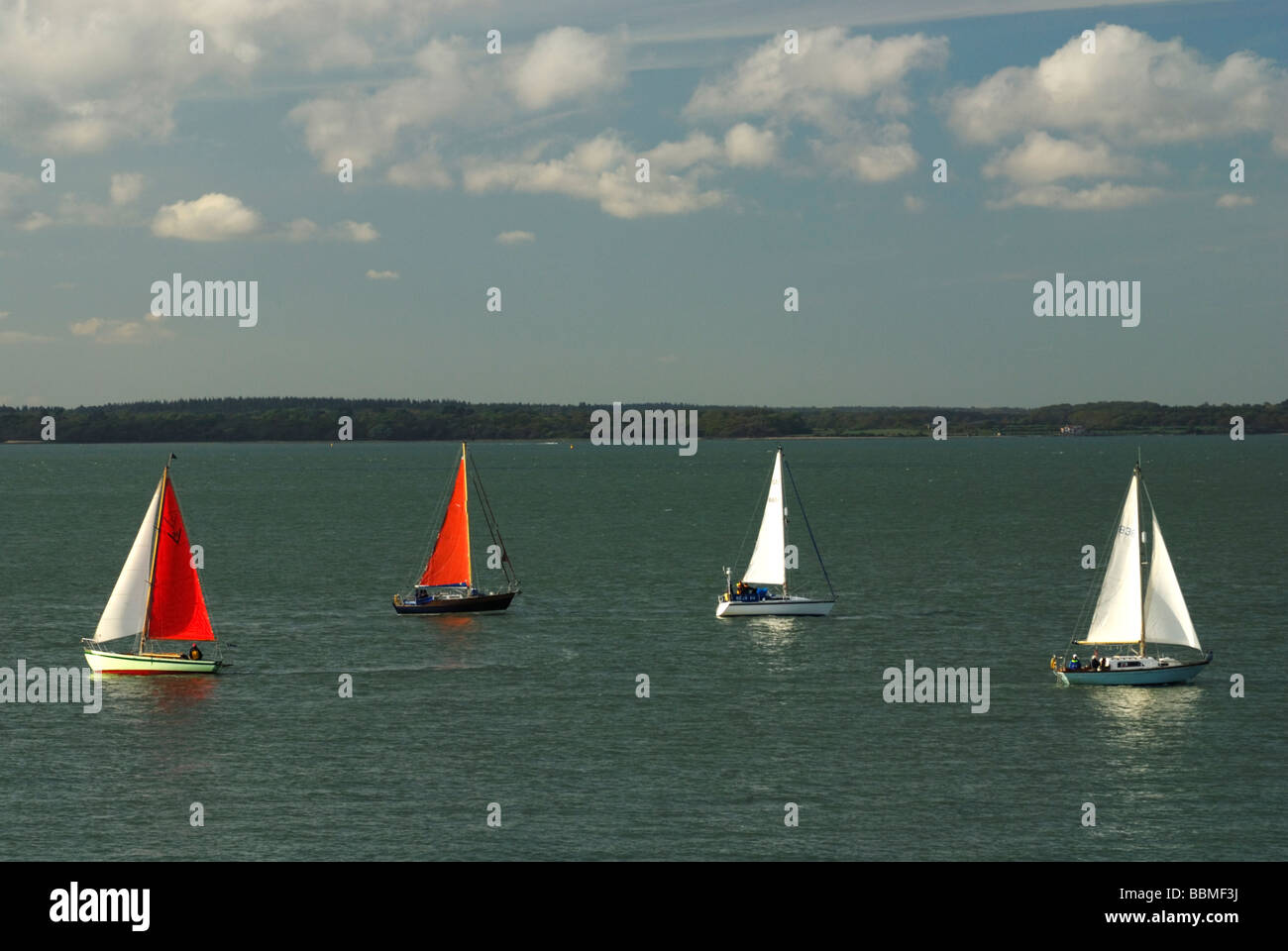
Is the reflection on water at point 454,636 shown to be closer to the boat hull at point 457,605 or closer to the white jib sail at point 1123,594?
the boat hull at point 457,605

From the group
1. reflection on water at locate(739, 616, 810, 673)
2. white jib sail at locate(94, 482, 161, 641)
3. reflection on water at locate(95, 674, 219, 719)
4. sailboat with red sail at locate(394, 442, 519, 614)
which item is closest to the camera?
reflection on water at locate(95, 674, 219, 719)

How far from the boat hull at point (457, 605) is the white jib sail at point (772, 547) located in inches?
690

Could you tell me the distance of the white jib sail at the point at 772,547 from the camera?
10138 centimetres

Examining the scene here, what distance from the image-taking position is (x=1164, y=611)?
74.8 metres

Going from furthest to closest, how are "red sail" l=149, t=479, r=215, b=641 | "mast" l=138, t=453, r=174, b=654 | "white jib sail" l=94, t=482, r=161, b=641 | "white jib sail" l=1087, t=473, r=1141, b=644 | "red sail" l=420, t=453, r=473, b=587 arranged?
1. "red sail" l=420, t=453, r=473, b=587
2. "red sail" l=149, t=479, r=215, b=641
3. "white jib sail" l=94, t=482, r=161, b=641
4. "mast" l=138, t=453, r=174, b=654
5. "white jib sail" l=1087, t=473, r=1141, b=644

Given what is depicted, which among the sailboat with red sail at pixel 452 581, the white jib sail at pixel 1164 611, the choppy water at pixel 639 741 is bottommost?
the choppy water at pixel 639 741

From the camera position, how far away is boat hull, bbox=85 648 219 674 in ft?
257

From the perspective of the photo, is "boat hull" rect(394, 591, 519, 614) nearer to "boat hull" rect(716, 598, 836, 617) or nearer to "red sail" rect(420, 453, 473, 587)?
"red sail" rect(420, 453, 473, 587)

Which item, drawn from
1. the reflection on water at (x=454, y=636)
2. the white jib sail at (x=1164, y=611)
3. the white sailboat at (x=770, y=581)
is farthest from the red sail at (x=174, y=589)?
the white jib sail at (x=1164, y=611)

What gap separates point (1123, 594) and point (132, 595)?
50.5 m

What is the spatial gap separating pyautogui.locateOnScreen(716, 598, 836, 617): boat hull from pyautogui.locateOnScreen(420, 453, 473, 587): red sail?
60.0 feet

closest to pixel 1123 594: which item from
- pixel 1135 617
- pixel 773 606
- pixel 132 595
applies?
pixel 1135 617

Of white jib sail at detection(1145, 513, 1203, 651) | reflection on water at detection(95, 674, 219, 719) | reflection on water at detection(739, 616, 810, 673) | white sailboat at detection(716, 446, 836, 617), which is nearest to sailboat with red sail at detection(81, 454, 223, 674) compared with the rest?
reflection on water at detection(95, 674, 219, 719)

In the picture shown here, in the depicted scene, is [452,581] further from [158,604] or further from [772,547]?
[158,604]
